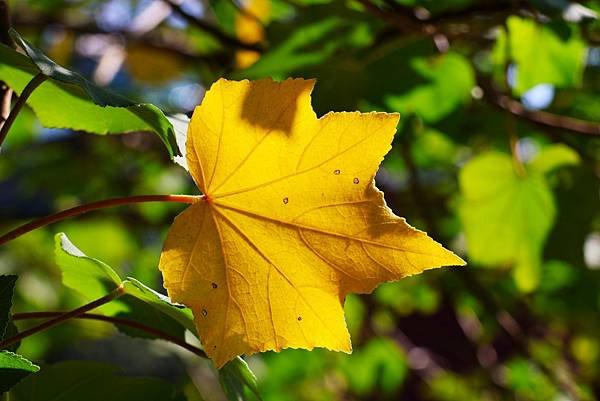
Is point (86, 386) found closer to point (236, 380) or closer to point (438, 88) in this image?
point (236, 380)

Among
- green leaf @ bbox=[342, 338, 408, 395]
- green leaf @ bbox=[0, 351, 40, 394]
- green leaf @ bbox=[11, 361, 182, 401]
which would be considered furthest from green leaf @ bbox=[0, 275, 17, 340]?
green leaf @ bbox=[342, 338, 408, 395]

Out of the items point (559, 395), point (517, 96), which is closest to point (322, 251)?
point (517, 96)

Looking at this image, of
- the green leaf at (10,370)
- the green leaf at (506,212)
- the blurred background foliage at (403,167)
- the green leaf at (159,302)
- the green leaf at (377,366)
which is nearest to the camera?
the green leaf at (10,370)

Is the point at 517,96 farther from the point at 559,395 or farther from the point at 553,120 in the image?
the point at 559,395

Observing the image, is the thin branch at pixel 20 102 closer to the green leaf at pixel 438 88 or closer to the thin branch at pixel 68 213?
the thin branch at pixel 68 213

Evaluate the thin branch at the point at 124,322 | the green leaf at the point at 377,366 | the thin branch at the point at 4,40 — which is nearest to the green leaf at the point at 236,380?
the thin branch at the point at 124,322

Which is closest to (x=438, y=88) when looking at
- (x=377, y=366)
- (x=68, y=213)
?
(x=68, y=213)
